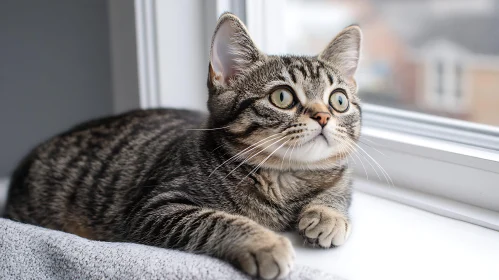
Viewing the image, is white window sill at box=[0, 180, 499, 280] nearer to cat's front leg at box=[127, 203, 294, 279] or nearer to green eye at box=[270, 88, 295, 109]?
cat's front leg at box=[127, 203, 294, 279]

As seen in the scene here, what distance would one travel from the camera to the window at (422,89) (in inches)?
50.6

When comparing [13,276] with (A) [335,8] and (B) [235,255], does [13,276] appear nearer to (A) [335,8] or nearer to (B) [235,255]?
(B) [235,255]

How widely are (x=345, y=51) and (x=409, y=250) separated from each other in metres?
0.46

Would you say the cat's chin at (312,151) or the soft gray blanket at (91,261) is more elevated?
the cat's chin at (312,151)

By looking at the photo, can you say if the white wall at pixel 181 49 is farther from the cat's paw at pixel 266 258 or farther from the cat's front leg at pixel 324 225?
the cat's paw at pixel 266 258

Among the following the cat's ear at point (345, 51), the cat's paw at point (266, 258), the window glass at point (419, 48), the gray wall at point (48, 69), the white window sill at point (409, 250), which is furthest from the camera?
the gray wall at point (48, 69)

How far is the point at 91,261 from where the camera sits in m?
1.02

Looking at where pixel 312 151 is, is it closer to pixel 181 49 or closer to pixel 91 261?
pixel 91 261

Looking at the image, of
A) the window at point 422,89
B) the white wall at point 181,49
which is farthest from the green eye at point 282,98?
the white wall at point 181,49

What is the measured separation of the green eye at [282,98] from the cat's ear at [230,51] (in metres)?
0.11

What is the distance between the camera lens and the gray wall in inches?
79.0

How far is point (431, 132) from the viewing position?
1413 millimetres

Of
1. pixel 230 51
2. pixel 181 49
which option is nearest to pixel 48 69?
pixel 181 49

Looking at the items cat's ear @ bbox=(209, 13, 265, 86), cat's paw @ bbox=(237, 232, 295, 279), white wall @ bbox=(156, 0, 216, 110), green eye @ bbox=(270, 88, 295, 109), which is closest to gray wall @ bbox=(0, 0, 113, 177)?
white wall @ bbox=(156, 0, 216, 110)
